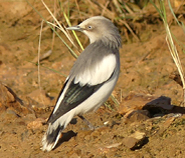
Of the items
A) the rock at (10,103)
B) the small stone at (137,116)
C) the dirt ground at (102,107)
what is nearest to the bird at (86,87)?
the dirt ground at (102,107)

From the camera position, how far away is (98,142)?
477 centimetres

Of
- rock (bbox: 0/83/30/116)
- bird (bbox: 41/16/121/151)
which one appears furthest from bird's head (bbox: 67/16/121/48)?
rock (bbox: 0/83/30/116)

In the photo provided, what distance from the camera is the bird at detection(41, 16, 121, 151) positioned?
4.89 m

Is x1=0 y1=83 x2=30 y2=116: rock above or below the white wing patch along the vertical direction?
below

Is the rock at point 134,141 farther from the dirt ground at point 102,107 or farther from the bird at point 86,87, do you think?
the bird at point 86,87

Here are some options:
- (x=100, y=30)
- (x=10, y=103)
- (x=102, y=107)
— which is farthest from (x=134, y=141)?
(x=10, y=103)

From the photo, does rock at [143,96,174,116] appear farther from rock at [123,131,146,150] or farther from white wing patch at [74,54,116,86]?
rock at [123,131,146,150]

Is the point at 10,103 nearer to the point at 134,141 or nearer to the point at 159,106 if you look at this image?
the point at 159,106

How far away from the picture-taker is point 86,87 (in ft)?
16.9

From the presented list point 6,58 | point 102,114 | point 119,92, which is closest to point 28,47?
point 6,58

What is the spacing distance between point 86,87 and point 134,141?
1081 mm

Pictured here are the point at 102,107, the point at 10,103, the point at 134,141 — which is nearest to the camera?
the point at 134,141

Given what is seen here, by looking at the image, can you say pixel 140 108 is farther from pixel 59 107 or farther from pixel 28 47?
pixel 28 47

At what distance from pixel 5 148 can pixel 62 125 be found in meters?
0.77
